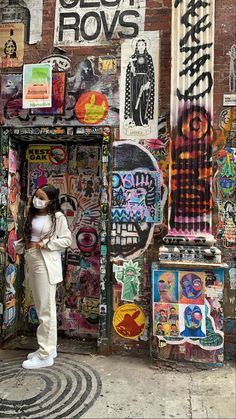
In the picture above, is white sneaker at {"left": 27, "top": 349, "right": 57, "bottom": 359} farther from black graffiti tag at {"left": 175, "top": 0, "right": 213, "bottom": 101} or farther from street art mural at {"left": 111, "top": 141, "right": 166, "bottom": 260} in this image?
black graffiti tag at {"left": 175, "top": 0, "right": 213, "bottom": 101}

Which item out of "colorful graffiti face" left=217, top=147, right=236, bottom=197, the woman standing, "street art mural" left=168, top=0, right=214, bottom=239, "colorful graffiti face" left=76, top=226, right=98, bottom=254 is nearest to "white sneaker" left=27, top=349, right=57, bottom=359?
the woman standing

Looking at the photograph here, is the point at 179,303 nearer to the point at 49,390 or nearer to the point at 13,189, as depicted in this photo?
the point at 49,390

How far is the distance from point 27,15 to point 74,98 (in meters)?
1.35

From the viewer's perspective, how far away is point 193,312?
4562 millimetres

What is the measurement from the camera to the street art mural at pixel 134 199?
4.99 m

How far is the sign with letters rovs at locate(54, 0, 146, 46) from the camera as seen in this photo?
5.09 meters

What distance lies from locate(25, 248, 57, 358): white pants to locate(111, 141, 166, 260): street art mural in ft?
3.07

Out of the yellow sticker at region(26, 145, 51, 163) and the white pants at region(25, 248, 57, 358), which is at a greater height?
the yellow sticker at region(26, 145, 51, 163)

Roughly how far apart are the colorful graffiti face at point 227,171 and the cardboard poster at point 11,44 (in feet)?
9.68

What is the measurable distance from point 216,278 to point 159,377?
1.27 metres

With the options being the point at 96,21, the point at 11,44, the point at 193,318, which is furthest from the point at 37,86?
the point at 193,318

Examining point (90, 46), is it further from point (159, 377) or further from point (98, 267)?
point (159, 377)

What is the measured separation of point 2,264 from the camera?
5277 mm

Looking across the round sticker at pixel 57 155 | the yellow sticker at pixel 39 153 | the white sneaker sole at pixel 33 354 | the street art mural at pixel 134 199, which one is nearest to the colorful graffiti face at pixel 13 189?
the yellow sticker at pixel 39 153
